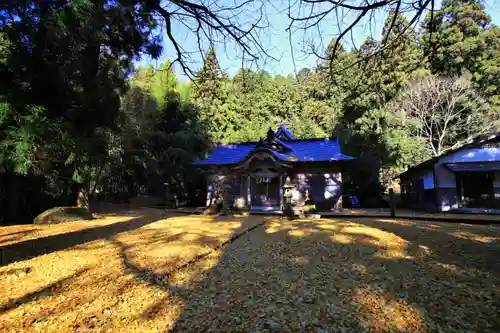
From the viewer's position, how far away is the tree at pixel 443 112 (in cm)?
2139

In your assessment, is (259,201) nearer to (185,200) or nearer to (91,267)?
(185,200)

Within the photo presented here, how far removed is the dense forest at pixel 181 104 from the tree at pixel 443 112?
0.09m

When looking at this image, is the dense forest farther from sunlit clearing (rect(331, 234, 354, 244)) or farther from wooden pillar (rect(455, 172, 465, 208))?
wooden pillar (rect(455, 172, 465, 208))

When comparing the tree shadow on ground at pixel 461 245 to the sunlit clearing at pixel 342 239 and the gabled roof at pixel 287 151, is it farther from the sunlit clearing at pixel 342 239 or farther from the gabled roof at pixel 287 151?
the gabled roof at pixel 287 151

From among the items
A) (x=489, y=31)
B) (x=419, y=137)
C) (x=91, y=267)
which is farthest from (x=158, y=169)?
(x=489, y=31)

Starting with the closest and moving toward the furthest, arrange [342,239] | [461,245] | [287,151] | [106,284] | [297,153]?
1. [106,284]
2. [461,245]
3. [342,239]
4. [297,153]
5. [287,151]

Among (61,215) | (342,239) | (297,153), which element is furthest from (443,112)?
(61,215)

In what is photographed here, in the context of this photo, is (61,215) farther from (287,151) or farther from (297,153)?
(297,153)

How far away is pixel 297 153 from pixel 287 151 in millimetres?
682

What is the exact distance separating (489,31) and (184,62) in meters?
27.4

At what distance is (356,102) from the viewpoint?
26.1m

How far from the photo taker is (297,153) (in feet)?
57.6

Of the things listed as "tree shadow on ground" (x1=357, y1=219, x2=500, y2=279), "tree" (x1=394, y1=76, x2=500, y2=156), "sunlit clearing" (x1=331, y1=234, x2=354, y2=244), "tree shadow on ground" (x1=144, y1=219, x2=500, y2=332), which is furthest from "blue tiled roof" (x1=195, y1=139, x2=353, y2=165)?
"tree shadow on ground" (x1=144, y1=219, x2=500, y2=332)

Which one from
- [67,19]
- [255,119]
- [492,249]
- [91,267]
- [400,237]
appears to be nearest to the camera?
[91,267]
